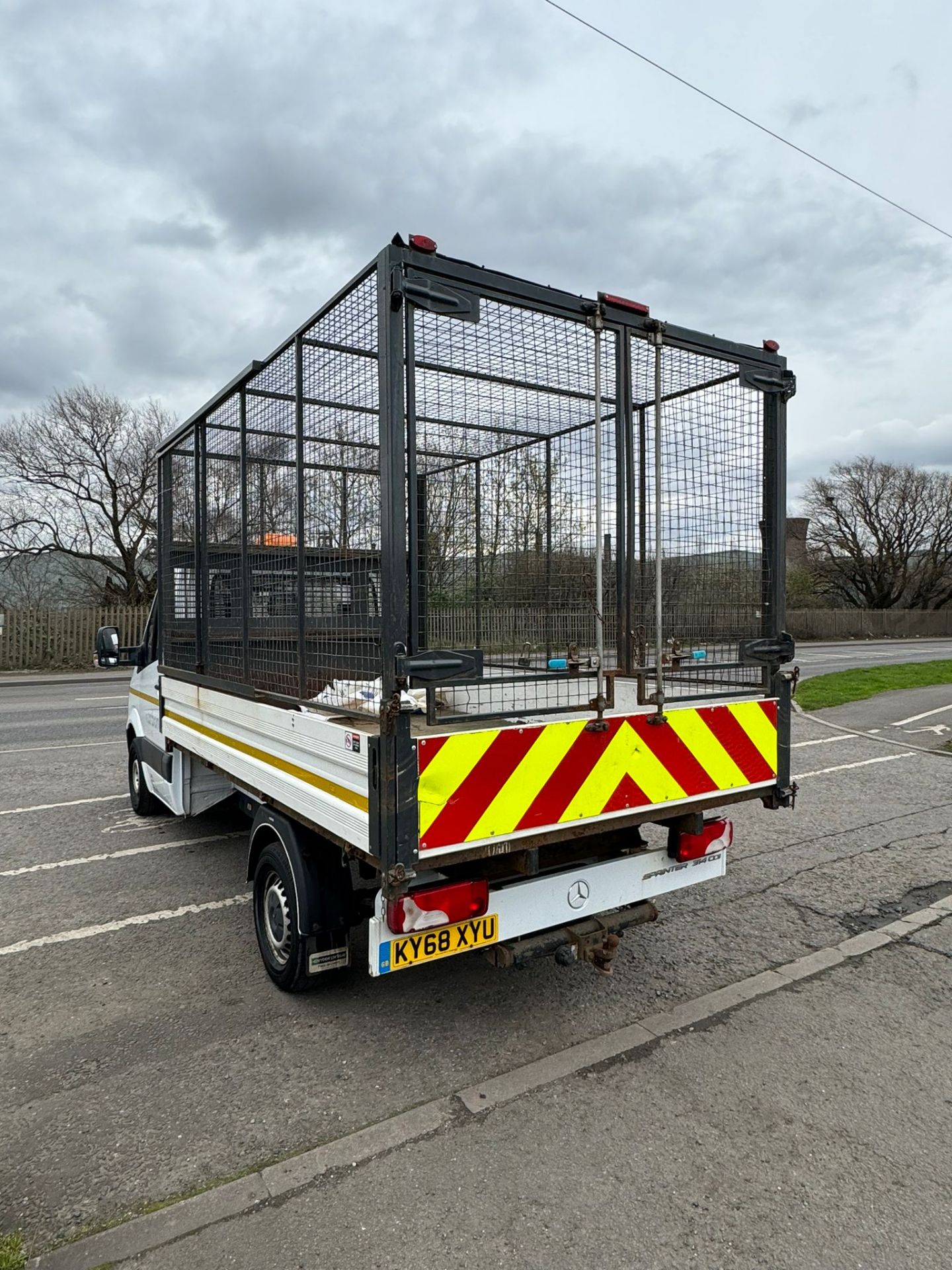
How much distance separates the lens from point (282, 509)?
11.9 ft

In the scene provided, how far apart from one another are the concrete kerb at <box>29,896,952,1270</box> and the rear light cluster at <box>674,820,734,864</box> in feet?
2.05

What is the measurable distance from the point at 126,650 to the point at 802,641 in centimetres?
4089

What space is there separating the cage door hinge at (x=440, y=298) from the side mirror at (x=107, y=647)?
4147 millimetres

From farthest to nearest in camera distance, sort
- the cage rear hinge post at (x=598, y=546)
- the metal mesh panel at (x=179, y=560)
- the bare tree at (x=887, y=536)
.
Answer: the bare tree at (x=887, y=536), the metal mesh panel at (x=179, y=560), the cage rear hinge post at (x=598, y=546)

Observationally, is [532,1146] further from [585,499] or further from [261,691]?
[585,499]

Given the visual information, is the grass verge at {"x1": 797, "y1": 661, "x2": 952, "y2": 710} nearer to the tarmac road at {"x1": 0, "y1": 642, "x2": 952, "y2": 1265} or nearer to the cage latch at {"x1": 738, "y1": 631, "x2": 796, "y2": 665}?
the tarmac road at {"x1": 0, "y1": 642, "x2": 952, "y2": 1265}

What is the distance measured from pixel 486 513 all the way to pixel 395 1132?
2.93 metres

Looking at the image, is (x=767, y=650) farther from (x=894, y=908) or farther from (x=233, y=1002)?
(x=233, y=1002)

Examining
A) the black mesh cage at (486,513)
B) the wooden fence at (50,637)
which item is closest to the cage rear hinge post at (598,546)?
the black mesh cage at (486,513)

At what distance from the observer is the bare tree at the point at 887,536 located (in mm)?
50906

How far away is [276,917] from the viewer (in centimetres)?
362

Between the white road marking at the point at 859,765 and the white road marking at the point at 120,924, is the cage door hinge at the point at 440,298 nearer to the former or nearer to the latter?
the white road marking at the point at 120,924

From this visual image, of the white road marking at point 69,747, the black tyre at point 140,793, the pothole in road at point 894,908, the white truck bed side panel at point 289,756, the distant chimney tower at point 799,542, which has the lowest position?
the pothole in road at point 894,908

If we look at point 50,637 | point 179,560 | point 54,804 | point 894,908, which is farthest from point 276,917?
point 50,637
